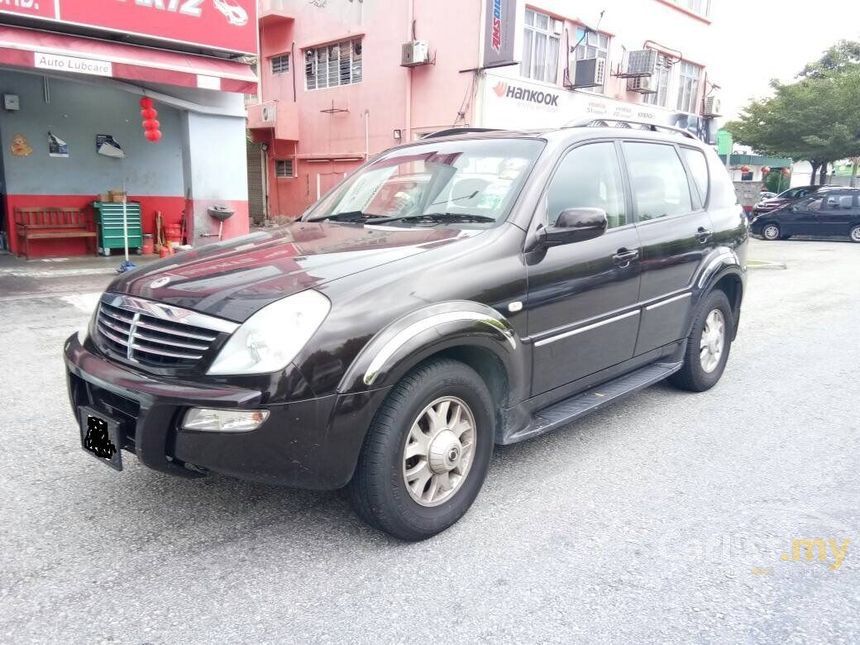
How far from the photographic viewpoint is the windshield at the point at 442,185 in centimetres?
349

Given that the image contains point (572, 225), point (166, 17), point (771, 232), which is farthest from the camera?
point (771, 232)

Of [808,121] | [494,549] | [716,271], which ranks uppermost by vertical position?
[808,121]

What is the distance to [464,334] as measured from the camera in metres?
2.86

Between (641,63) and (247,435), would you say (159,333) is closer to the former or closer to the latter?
(247,435)

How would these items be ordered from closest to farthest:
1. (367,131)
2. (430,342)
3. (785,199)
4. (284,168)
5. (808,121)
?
(430,342), (367,131), (785,199), (284,168), (808,121)

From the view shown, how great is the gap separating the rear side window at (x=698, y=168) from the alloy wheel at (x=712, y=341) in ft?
2.86

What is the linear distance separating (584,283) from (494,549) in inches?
58.2

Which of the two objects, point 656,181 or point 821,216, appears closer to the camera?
point 656,181

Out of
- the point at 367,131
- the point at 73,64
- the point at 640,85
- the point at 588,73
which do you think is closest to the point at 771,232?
the point at 640,85

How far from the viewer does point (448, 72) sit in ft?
51.7

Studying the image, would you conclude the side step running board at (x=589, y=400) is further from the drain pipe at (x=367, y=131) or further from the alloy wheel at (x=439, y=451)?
the drain pipe at (x=367, y=131)

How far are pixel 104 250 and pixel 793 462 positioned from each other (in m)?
11.6

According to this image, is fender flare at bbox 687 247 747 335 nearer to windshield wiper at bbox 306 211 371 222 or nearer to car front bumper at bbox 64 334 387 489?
windshield wiper at bbox 306 211 371 222

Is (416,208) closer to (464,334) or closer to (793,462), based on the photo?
(464,334)
